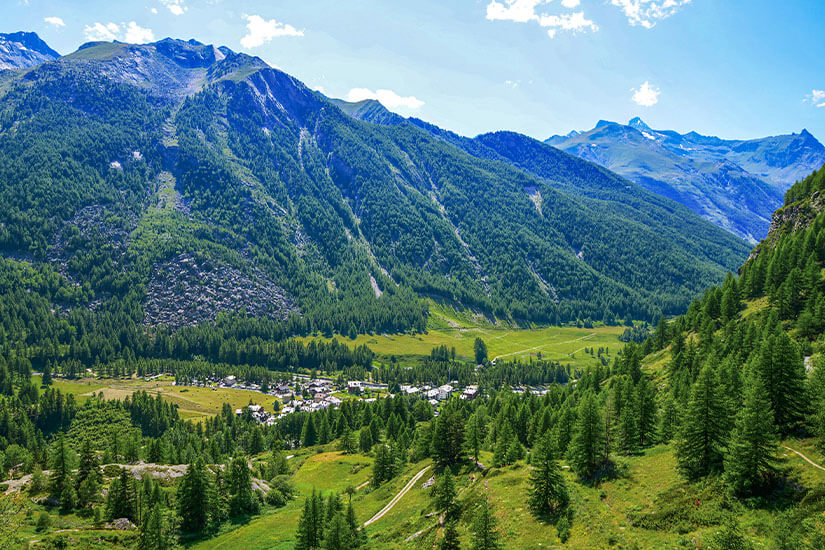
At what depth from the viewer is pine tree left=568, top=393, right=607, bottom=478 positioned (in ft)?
174

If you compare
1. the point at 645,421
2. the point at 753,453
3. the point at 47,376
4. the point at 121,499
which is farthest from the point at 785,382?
the point at 47,376

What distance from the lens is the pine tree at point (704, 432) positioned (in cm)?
4356

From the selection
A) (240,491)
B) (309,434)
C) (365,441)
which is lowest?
(309,434)

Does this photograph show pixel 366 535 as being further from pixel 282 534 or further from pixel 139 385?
pixel 139 385

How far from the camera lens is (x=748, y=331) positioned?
82.7 meters

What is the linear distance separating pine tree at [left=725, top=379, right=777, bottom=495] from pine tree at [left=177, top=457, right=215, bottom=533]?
6812cm

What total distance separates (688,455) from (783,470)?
27.9 feet

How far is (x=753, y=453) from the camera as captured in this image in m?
35.9

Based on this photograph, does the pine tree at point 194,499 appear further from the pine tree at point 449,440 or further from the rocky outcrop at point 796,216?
the rocky outcrop at point 796,216

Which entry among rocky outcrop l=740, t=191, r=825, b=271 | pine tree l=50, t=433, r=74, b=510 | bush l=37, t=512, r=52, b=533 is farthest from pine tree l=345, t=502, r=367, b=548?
rocky outcrop l=740, t=191, r=825, b=271

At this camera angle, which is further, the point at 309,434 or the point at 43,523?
the point at 309,434

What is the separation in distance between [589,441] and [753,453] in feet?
67.2

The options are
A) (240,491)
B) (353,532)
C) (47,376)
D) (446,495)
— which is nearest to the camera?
(446,495)

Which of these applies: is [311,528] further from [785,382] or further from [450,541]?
[785,382]
